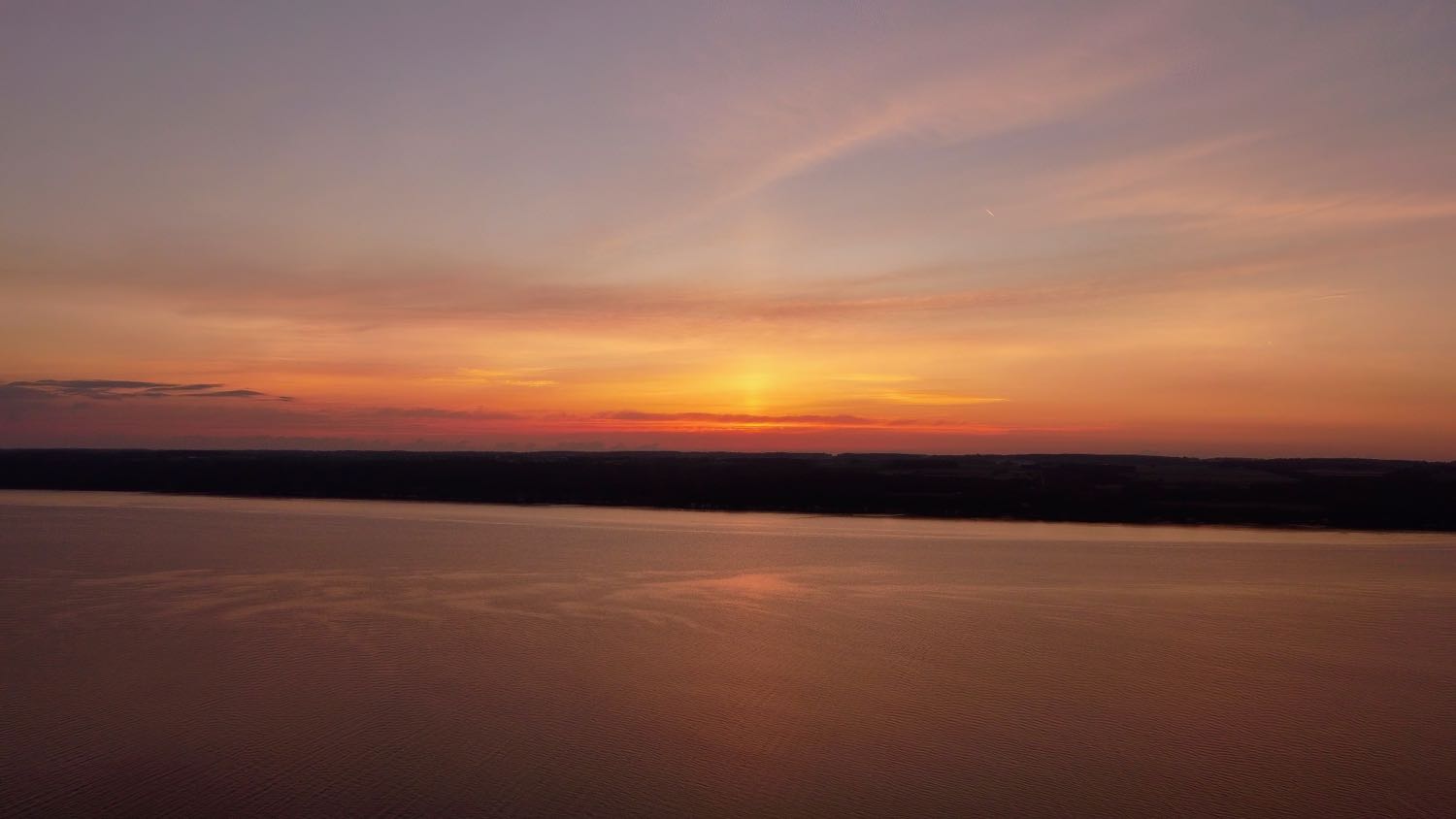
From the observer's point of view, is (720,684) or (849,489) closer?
(720,684)

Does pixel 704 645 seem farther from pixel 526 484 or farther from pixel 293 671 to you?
pixel 526 484

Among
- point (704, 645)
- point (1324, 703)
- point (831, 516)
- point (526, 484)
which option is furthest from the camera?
point (526, 484)

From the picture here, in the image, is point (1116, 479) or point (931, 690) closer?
point (931, 690)

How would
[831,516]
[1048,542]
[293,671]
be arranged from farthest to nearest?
→ [831,516], [1048,542], [293,671]

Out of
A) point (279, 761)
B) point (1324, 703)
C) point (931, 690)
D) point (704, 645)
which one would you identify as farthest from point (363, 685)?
point (1324, 703)

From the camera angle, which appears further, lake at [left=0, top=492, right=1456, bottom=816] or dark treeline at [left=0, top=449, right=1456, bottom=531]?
dark treeline at [left=0, top=449, right=1456, bottom=531]

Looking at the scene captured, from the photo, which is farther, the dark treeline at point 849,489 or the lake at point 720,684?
the dark treeline at point 849,489

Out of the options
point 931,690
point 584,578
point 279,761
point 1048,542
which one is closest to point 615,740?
point 279,761
